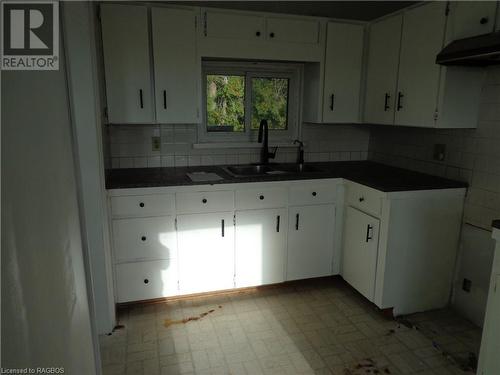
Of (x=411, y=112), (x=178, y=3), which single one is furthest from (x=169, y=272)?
(x=411, y=112)

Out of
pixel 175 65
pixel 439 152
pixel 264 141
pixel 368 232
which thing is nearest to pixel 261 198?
pixel 264 141

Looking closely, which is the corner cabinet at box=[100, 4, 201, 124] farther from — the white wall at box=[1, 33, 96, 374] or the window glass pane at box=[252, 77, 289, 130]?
the white wall at box=[1, 33, 96, 374]

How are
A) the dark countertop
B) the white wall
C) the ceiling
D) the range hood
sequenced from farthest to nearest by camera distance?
the ceiling → the dark countertop → the range hood → the white wall

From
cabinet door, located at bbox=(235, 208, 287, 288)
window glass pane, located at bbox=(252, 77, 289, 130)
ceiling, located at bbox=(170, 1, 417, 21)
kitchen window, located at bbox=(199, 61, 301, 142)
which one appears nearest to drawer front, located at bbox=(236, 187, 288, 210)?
cabinet door, located at bbox=(235, 208, 287, 288)

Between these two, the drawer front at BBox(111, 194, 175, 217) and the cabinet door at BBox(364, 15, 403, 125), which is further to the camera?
the cabinet door at BBox(364, 15, 403, 125)

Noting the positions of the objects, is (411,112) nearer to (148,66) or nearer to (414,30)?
(414,30)

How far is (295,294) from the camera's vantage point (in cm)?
284

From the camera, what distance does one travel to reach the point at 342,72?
2.96 metres

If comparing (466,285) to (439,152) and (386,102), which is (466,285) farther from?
(386,102)

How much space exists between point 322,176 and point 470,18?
136 centimetres

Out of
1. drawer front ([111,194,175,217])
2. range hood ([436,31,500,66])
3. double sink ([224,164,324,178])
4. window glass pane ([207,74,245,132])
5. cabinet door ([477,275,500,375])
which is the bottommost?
cabinet door ([477,275,500,375])

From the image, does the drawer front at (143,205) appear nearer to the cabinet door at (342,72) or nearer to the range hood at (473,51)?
the cabinet door at (342,72)

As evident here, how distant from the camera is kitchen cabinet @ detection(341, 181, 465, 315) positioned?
7.73ft

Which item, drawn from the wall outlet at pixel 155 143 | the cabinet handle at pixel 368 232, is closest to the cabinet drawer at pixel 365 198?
Answer: the cabinet handle at pixel 368 232
